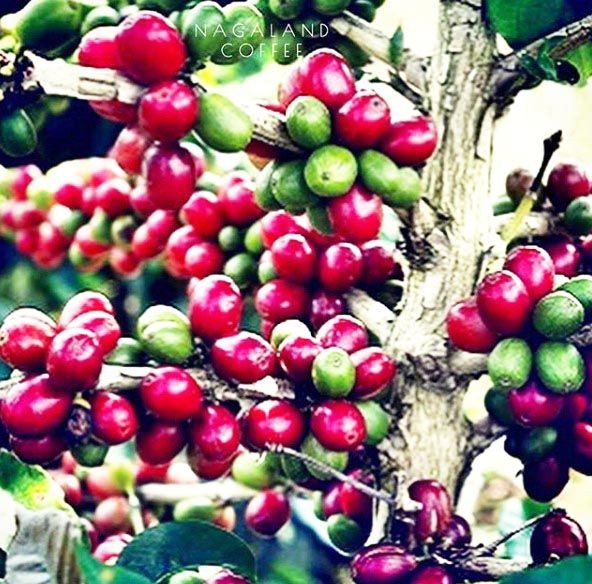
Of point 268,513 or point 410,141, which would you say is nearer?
point 410,141

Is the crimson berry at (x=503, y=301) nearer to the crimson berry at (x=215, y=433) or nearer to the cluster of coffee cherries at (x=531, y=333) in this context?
the cluster of coffee cherries at (x=531, y=333)

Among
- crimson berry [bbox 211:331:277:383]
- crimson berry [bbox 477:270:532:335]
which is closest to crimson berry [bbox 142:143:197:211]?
crimson berry [bbox 211:331:277:383]

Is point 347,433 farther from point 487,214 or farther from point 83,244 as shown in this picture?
point 83,244

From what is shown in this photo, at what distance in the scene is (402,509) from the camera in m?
0.82

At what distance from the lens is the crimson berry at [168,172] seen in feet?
2.72

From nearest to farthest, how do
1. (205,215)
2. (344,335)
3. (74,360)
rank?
(74,360) → (344,335) → (205,215)

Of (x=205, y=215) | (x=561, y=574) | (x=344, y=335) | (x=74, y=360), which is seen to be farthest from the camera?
(x=205, y=215)

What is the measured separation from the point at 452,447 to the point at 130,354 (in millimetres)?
250

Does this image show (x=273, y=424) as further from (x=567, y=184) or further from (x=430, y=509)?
(x=567, y=184)

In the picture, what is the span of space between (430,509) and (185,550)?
0.16m

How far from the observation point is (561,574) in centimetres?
63

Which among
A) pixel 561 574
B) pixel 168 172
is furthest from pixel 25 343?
pixel 561 574

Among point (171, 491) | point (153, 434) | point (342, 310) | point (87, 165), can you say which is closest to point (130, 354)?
point (153, 434)

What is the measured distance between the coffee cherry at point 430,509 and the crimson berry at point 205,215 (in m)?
0.33
